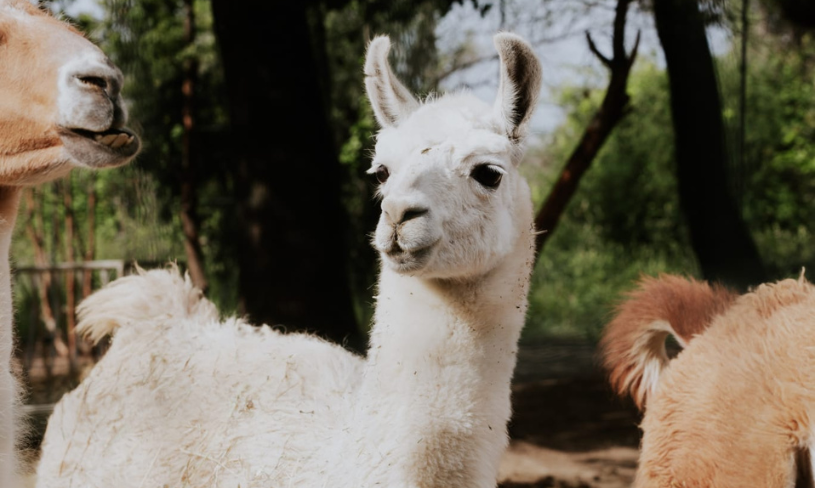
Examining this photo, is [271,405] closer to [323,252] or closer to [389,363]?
[389,363]

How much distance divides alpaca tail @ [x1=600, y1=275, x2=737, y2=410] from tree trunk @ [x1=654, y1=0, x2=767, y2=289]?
8.78 feet

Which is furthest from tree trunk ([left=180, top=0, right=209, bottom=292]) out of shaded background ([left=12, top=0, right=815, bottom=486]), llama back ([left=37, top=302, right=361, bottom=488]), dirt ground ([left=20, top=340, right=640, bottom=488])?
llama back ([left=37, top=302, right=361, bottom=488])

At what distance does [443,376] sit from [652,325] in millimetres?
1426

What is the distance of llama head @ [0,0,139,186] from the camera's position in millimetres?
1761

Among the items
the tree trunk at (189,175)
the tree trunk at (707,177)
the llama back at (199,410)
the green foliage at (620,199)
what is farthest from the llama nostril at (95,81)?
the green foliage at (620,199)

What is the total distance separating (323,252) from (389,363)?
2928 mm

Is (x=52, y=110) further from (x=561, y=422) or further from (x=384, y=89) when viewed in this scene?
(x=561, y=422)

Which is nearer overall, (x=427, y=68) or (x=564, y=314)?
(x=427, y=68)

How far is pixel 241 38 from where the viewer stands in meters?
5.05

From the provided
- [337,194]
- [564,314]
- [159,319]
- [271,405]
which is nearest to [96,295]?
[159,319]

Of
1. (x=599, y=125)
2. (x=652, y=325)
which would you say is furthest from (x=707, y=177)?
(x=652, y=325)

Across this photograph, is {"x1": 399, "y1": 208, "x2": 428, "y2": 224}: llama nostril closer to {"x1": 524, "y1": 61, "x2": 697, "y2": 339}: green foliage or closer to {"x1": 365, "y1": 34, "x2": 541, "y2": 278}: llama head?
{"x1": 365, "y1": 34, "x2": 541, "y2": 278}: llama head

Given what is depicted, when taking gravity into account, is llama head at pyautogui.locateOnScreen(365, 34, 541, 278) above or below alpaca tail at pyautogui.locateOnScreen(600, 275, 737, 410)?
above

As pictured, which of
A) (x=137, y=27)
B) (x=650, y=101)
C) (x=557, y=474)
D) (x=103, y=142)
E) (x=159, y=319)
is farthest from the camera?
(x=650, y=101)
